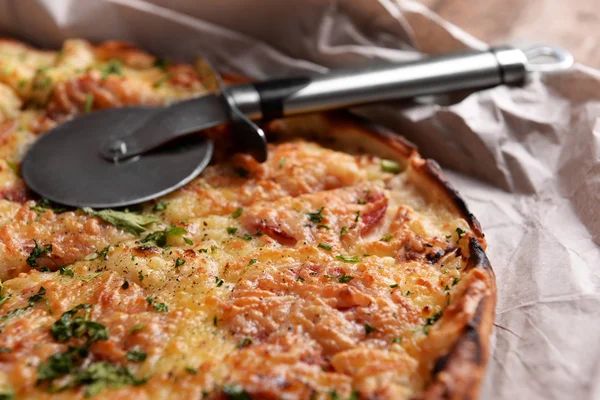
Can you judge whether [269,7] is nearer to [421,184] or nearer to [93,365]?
[421,184]

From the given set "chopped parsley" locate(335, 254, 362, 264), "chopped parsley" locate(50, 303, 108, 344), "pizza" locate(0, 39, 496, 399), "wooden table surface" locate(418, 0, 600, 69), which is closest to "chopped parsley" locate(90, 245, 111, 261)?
"pizza" locate(0, 39, 496, 399)

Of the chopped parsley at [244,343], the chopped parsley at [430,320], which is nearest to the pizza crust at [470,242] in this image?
the chopped parsley at [430,320]

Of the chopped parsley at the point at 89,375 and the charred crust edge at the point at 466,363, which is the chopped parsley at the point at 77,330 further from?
the charred crust edge at the point at 466,363

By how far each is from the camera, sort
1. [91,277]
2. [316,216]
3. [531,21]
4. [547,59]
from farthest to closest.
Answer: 1. [531,21]
2. [547,59]
3. [316,216]
4. [91,277]

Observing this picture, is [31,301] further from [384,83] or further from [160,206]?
[384,83]

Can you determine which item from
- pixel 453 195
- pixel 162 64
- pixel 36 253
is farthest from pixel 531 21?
pixel 36 253

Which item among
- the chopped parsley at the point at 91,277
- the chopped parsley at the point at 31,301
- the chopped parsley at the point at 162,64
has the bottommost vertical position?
the chopped parsley at the point at 31,301

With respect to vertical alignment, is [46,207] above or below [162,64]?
below
